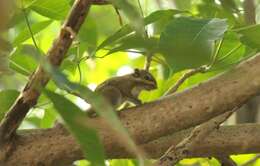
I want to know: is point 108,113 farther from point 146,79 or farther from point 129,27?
point 146,79

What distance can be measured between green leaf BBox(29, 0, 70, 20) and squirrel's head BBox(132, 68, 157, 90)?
30cm

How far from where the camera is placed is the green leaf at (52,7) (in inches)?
24.5

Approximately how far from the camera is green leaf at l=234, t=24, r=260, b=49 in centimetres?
61

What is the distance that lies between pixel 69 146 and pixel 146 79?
1.01ft

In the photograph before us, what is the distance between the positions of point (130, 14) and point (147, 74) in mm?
769

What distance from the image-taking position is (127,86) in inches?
40.9

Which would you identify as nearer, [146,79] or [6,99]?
[6,99]

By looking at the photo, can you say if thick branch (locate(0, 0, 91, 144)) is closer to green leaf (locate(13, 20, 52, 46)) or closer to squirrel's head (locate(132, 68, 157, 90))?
green leaf (locate(13, 20, 52, 46))

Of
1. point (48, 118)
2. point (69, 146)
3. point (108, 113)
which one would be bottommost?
point (108, 113)

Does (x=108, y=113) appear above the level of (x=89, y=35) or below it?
below

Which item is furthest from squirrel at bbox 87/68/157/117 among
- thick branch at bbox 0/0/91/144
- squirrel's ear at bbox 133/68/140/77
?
thick branch at bbox 0/0/91/144

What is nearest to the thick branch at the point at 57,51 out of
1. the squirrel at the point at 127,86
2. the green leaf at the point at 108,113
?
the green leaf at the point at 108,113

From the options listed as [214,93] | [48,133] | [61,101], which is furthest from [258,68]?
[61,101]

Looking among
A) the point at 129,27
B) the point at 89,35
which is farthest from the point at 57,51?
the point at 89,35
